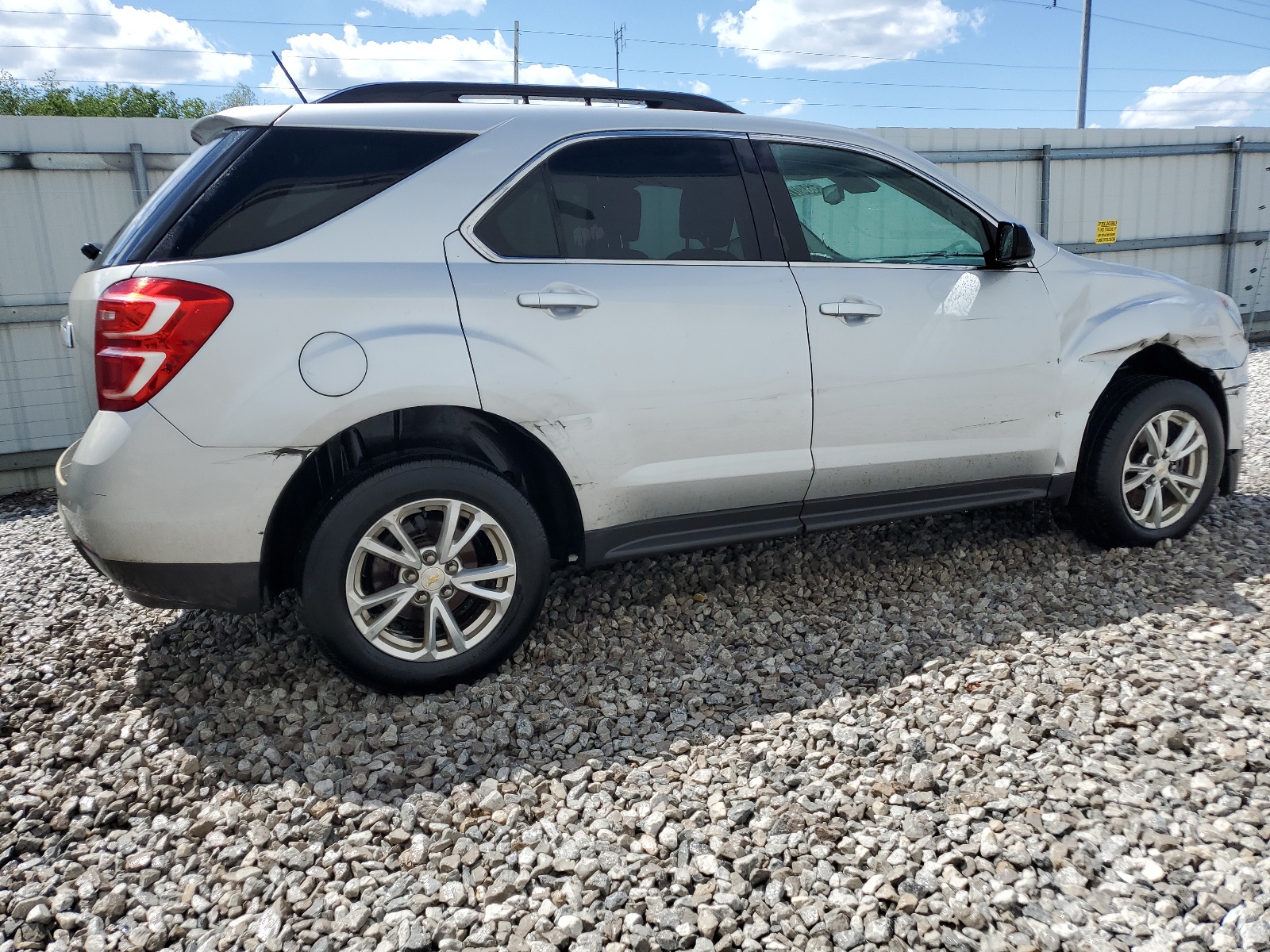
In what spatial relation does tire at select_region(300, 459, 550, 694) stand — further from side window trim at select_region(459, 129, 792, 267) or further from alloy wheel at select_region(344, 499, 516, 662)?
side window trim at select_region(459, 129, 792, 267)

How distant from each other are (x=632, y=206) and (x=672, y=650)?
163 centimetres

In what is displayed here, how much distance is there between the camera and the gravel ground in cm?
203

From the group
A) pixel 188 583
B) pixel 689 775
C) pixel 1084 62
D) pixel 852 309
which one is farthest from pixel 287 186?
pixel 1084 62

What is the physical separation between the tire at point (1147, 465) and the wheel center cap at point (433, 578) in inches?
112

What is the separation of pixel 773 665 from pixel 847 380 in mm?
1086

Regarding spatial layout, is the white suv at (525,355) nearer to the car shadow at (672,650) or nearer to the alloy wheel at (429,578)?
the alloy wheel at (429,578)

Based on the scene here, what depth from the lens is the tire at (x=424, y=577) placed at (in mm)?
2809

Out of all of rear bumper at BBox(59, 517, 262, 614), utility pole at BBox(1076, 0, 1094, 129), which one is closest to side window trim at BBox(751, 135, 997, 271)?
rear bumper at BBox(59, 517, 262, 614)

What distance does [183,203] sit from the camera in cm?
273

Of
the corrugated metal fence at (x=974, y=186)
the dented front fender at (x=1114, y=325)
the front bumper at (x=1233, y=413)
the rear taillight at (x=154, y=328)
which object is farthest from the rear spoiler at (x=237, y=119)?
the front bumper at (x=1233, y=413)

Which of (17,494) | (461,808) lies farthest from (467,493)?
(17,494)

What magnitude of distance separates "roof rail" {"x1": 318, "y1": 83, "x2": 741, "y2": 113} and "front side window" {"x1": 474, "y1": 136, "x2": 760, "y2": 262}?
1.16ft

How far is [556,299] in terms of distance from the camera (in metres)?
2.95

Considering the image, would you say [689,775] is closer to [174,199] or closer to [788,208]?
[788,208]
